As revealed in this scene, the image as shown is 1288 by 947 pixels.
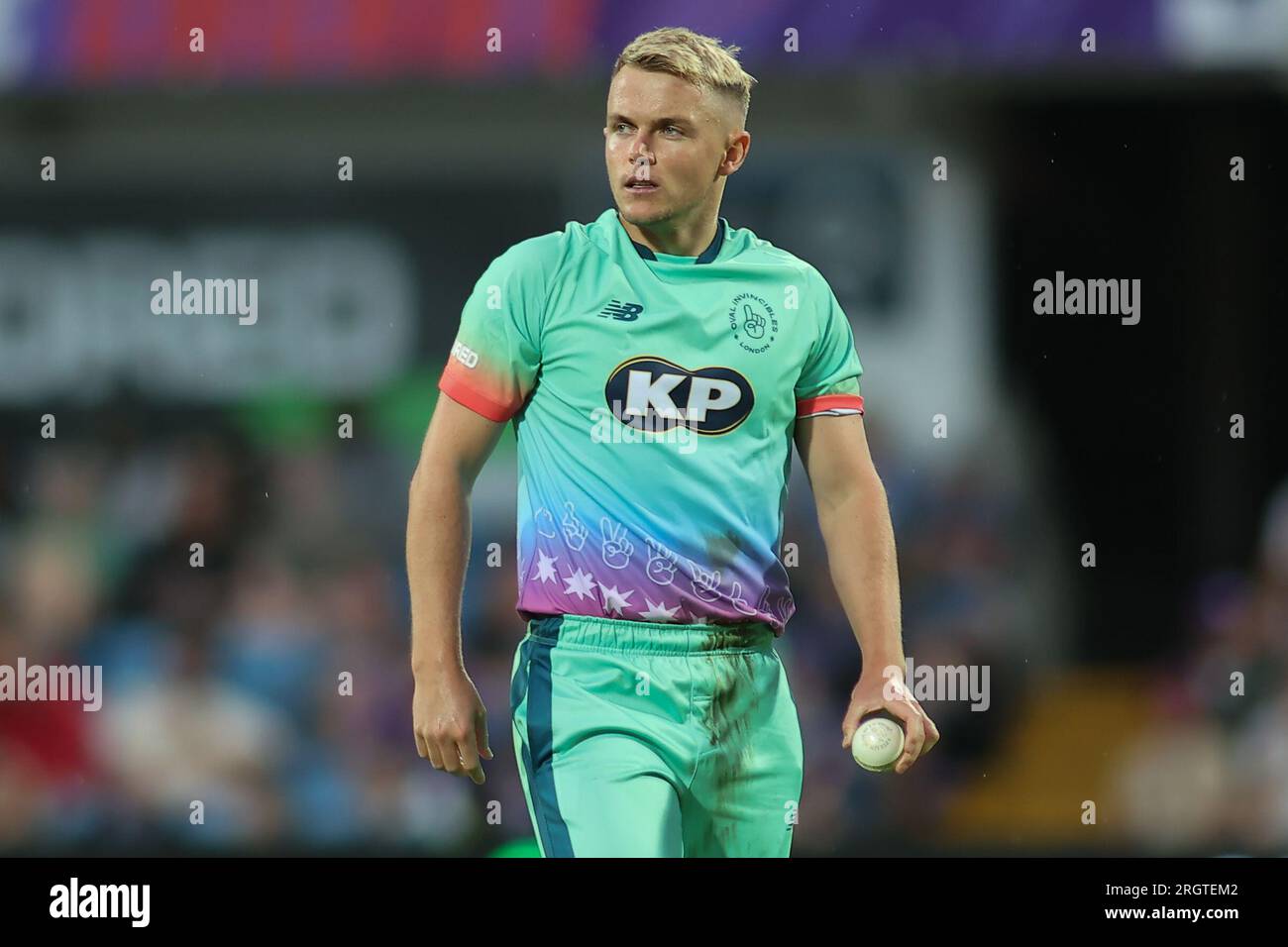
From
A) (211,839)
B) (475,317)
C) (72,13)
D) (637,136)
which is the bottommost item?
(211,839)

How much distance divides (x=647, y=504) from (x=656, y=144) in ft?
3.05

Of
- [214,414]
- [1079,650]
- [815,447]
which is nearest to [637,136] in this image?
[815,447]

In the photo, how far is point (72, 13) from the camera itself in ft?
29.9

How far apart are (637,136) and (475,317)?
62 cm

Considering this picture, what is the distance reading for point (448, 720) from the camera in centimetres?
456

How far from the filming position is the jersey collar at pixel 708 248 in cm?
489

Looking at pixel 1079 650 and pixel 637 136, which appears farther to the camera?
pixel 1079 650
